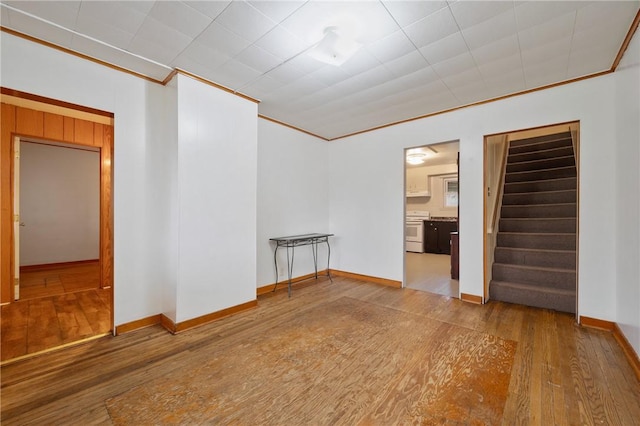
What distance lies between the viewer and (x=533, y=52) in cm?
238

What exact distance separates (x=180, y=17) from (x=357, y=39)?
1390 mm

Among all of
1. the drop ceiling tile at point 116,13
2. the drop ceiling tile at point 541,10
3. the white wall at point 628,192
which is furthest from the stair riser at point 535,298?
the drop ceiling tile at point 116,13

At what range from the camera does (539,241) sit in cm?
392

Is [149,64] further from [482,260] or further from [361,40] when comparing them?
[482,260]

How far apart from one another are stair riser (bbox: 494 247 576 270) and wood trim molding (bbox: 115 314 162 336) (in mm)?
4669

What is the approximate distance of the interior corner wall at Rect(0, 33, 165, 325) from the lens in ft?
7.68

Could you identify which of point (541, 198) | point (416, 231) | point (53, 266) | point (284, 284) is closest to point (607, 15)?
point (541, 198)

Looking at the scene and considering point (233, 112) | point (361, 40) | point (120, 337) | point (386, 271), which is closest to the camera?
point (361, 40)

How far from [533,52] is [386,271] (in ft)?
10.9

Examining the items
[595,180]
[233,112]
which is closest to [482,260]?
[595,180]

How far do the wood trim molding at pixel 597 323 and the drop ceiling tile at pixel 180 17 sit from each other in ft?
14.9

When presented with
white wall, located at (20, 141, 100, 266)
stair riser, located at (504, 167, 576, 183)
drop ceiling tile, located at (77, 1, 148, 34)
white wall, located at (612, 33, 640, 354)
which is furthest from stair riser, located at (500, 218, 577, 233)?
white wall, located at (20, 141, 100, 266)

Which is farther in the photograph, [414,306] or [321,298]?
[321,298]

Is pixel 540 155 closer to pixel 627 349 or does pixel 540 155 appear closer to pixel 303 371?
pixel 627 349
